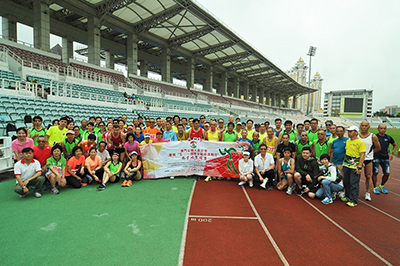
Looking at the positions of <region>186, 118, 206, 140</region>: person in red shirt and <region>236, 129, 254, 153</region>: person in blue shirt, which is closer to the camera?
<region>236, 129, 254, 153</region>: person in blue shirt

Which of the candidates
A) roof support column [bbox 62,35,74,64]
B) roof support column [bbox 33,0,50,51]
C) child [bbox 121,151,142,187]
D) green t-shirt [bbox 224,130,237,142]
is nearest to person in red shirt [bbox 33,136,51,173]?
child [bbox 121,151,142,187]

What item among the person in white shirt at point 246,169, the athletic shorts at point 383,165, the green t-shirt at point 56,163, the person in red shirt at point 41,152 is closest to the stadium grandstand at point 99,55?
the person in red shirt at point 41,152

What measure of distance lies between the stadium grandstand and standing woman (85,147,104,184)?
431cm

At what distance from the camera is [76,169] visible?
529cm

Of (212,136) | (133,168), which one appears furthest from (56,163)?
(212,136)

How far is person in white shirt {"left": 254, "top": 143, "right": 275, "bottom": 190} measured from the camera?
552cm

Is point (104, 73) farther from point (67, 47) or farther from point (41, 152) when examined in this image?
point (41, 152)

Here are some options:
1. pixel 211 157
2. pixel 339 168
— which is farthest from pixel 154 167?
pixel 339 168

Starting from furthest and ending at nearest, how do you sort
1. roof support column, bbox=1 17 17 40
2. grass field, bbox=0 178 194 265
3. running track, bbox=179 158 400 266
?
roof support column, bbox=1 17 17 40
running track, bbox=179 158 400 266
grass field, bbox=0 178 194 265

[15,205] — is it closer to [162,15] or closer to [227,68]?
[162,15]

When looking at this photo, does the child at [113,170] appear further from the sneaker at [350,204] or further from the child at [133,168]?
the sneaker at [350,204]

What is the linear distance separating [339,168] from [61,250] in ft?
20.0

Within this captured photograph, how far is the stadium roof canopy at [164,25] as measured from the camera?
22.7 metres

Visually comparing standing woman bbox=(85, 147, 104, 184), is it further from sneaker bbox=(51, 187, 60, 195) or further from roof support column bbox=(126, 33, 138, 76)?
roof support column bbox=(126, 33, 138, 76)
